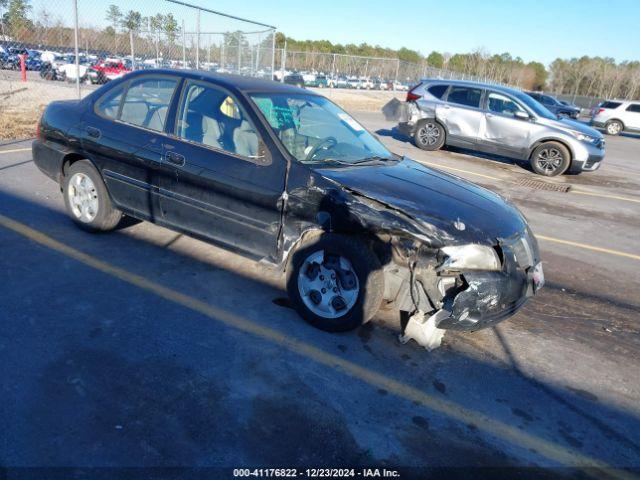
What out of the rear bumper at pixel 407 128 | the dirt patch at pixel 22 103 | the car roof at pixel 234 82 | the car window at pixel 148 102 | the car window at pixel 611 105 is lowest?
the dirt patch at pixel 22 103

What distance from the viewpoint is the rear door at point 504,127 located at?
11.3 metres

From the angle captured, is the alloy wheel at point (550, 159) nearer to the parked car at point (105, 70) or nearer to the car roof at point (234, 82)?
the car roof at point (234, 82)

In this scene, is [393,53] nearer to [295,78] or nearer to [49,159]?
[295,78]

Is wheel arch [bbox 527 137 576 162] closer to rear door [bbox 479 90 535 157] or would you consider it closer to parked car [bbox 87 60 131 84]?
rear door [bbox 479 90 535 157]

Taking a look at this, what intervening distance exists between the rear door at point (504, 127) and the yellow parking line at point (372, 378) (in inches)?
384

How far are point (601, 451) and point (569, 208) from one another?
6548 millimetres

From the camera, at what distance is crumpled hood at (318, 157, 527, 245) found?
3.34 metres

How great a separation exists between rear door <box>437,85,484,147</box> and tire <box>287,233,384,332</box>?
9469 millimetres

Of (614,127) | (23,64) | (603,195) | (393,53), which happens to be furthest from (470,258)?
(393,53)

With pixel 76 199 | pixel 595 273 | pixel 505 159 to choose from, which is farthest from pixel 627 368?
pixel 505 159

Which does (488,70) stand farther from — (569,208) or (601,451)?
(601,451)

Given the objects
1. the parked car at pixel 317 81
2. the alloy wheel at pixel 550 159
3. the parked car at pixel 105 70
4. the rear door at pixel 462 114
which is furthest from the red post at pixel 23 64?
the parked car at pixel 317 81

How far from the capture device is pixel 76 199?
194 inches

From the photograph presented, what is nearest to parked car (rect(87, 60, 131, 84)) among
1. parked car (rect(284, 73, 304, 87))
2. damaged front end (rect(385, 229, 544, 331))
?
parked car (rect(284, 73, 304, 87))
